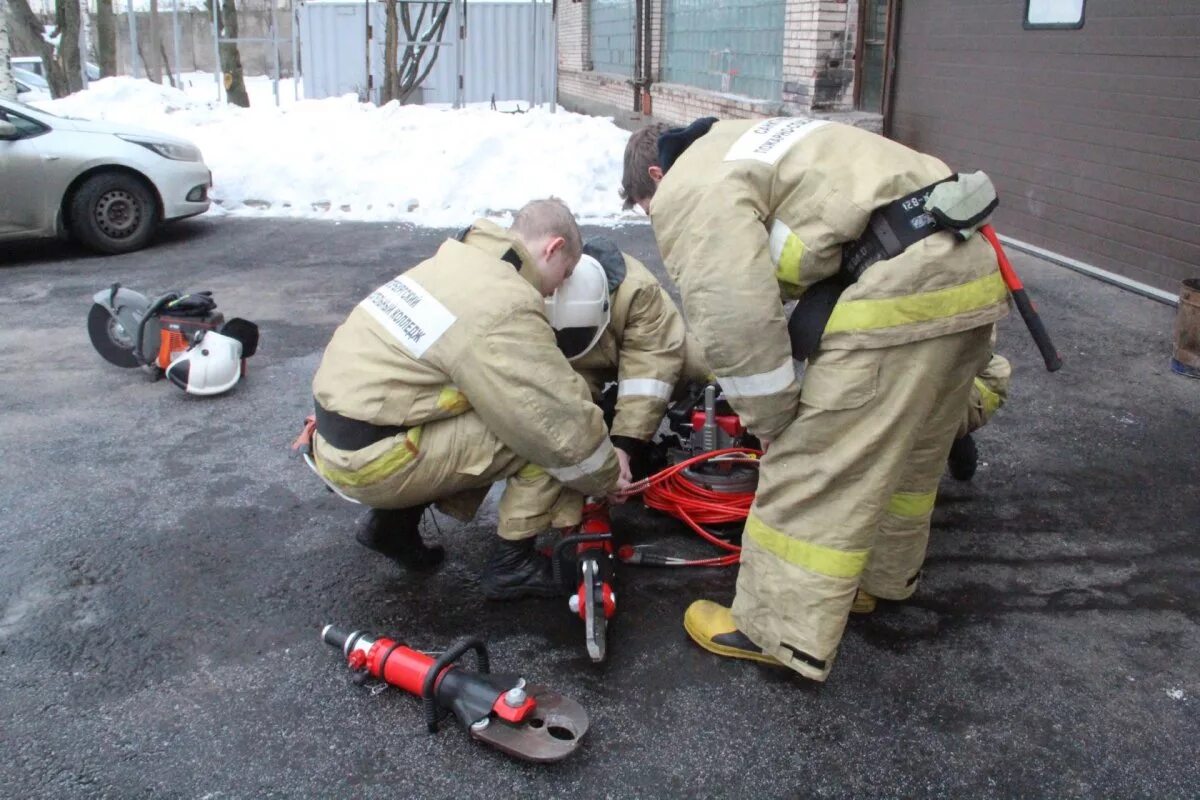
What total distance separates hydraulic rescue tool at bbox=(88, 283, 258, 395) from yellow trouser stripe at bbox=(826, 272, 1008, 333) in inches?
147

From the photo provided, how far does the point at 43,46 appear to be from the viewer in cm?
2152

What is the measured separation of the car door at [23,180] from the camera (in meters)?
8.27

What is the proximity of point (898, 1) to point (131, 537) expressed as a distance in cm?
842

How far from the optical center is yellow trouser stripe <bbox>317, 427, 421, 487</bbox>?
306cm

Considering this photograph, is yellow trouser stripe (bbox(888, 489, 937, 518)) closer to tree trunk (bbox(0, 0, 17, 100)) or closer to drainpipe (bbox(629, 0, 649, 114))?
tree trunk (bbox(0, 0, 17, 100))

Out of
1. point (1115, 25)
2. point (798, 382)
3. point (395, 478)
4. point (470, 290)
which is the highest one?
point (1115, 25)

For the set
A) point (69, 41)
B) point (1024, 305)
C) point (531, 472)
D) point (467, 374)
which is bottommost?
point (531, 472)

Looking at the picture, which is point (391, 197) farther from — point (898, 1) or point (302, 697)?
point (302, 697)

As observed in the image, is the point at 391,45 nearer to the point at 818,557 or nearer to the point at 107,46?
the point at 107,46

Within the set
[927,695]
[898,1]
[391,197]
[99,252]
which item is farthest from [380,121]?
[927,695]

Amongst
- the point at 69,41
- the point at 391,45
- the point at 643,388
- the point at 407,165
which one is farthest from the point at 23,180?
the point at 69,41

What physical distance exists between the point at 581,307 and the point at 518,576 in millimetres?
949

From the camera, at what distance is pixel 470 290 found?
2996 mm

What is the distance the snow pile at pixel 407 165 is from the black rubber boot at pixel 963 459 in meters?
6.34
